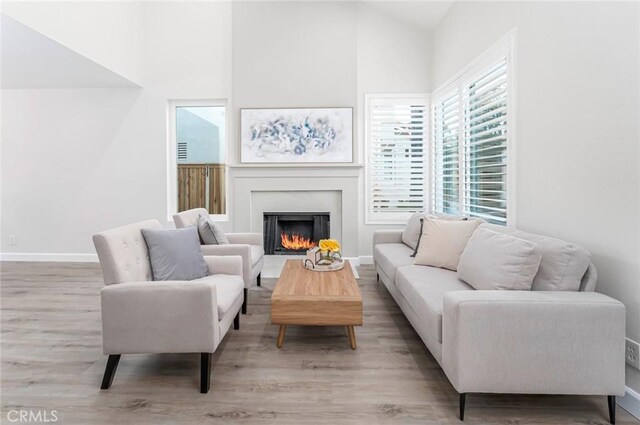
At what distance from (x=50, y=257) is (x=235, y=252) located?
384cm

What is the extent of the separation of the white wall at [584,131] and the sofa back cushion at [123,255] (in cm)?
274

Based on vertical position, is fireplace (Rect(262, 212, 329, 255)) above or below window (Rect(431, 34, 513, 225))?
below

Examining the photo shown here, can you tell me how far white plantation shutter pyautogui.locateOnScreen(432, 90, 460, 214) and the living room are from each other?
0.05 meters

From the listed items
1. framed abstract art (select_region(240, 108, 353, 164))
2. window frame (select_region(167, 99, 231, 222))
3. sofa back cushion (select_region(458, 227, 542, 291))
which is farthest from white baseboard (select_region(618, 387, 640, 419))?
window frame (select_region(167, 99, 231, 222))

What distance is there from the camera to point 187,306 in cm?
189

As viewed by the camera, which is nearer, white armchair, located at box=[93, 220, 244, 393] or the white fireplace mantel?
white armchair, located at box=[93, 220, 244, 393]

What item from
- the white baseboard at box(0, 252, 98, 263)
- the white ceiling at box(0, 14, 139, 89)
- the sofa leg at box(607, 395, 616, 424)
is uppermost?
the white ceiling at box(0, 14, 139, 89)

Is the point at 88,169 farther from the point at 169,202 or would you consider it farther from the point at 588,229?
the point at 588,229

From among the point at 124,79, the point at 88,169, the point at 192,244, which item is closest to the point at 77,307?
the point at 192,244

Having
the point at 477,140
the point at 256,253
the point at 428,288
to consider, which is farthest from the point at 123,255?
the point at 477,140

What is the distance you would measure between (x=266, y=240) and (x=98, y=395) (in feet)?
10.1

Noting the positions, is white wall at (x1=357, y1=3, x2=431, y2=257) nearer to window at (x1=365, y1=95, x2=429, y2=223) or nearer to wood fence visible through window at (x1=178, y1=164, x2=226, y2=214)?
window at (x1=365, y1=95, x2=429, y2=223)

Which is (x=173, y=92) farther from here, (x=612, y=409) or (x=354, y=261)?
(x=612, y=409)

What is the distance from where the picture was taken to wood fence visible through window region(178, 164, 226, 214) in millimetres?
5090
